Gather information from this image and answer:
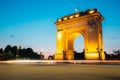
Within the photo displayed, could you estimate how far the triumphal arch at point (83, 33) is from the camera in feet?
127

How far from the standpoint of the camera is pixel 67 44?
44.9 metres

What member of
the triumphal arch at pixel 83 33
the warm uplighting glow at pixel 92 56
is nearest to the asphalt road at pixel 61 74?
the warm uplighting glow at pixel 92 56

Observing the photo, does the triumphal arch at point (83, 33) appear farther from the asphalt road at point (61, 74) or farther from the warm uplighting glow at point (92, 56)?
the asphalt road at point (61, 74)

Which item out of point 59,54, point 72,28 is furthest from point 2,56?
point 72,28

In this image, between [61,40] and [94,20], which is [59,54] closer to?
[61,40]

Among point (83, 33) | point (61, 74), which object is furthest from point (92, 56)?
point (61, 74)

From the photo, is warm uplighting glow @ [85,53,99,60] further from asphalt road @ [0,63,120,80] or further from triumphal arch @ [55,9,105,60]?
asphalt road @ [0,63,120,80]

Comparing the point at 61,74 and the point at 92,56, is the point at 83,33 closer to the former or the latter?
the point at 92,56

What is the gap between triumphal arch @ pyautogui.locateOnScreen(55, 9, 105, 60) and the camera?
1523 inches

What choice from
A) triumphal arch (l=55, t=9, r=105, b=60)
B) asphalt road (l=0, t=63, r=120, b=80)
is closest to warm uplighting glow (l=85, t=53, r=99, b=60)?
triumphal arch (l=55, t=9, r=105, b=60)

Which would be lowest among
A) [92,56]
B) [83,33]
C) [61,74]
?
[61,74]

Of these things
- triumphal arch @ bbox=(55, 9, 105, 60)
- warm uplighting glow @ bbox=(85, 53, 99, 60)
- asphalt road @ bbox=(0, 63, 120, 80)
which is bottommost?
asphalt road @ bbox=(0, 63, 120, 80)

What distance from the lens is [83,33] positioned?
42.1m

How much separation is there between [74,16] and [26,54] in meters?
58.6
